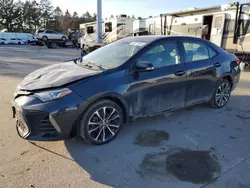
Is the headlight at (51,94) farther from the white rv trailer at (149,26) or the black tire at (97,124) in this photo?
the white rv trailer at (149,26)

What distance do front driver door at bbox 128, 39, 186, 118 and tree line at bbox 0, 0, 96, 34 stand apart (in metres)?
50.3

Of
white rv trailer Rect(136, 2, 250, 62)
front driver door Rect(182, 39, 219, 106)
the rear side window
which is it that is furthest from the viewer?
white rv trailer Rect(136, 2, 250, 62)

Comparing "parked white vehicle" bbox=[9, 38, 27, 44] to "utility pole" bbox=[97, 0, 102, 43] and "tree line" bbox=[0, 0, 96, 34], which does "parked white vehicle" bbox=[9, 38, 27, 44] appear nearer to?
"tree line" bbox=[0, 0, 96, 34]

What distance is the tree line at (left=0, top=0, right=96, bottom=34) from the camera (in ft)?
168

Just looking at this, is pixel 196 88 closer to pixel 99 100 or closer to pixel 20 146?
pixel 99 100

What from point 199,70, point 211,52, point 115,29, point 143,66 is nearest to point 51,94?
point 143,66

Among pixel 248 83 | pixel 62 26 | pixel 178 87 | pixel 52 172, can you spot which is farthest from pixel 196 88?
pixel 62 26

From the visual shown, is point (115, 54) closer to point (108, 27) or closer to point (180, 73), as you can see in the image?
point (180, 73)

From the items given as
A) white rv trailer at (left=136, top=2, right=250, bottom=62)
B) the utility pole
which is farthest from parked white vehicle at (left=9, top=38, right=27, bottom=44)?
white rv trailer at (left=136, top=2, right=250, bottom=62)

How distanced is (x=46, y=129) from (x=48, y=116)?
0.21 meters

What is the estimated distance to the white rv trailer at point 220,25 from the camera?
9.41 meters

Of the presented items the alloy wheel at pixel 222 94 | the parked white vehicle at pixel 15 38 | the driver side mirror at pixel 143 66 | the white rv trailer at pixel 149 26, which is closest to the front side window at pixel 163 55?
the driver side mirror at pixel 143 66

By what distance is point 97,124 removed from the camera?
10.3 ft

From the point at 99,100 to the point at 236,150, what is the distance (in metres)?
2.03
